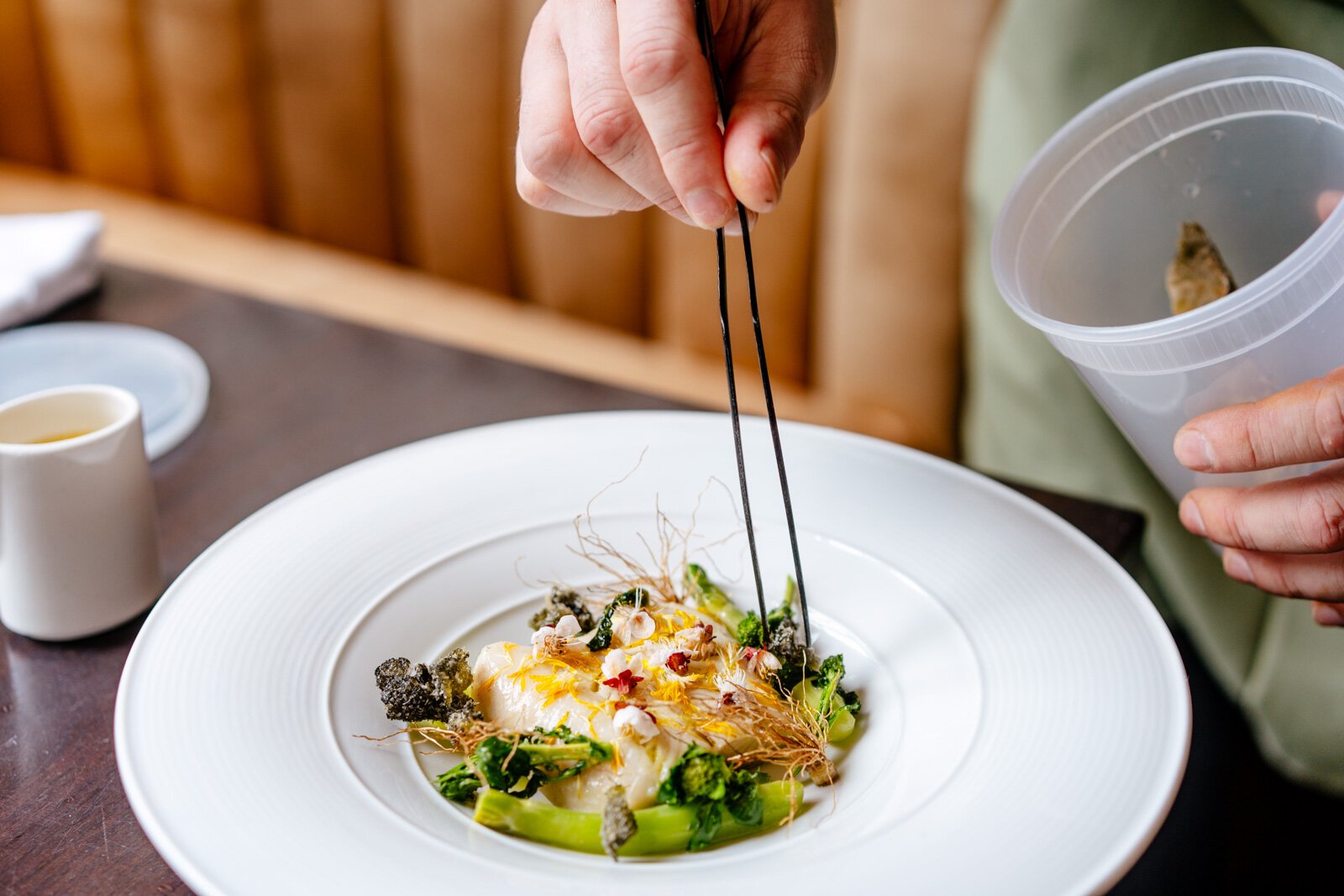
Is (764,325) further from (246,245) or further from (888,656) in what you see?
(888,656)

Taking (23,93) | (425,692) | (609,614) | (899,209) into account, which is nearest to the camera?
(425,692)

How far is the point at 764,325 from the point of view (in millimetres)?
2072

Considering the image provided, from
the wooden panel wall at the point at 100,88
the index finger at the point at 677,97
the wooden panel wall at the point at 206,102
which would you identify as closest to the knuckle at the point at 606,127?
the index finger at the point at 677,97

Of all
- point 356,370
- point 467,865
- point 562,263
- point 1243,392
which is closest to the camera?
point 467,865

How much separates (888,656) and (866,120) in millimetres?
1163

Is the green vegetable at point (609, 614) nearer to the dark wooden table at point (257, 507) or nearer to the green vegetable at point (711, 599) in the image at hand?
the green vegetable at point (711, 599)

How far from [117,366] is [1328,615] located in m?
1.30

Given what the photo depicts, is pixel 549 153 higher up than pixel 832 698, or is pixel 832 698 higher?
pixel 549 153

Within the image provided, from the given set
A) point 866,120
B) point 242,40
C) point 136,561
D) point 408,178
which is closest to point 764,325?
point 866,120

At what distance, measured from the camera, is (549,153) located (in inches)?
33.5

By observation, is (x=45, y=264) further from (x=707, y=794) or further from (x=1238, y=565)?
(x=1238, y=565)

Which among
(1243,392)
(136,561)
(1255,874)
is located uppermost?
(1243,392)

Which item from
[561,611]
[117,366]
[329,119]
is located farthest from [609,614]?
[329,119]

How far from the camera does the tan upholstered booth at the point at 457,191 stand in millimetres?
1811
